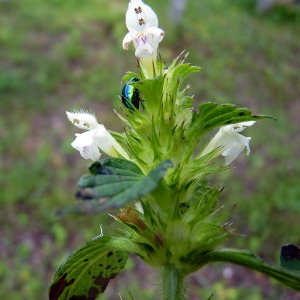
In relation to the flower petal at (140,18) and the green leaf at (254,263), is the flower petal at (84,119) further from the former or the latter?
the green leaf at (254,263)

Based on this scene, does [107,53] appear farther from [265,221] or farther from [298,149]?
[265,221]

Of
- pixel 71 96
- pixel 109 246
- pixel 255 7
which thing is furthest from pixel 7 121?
pixel 255 7

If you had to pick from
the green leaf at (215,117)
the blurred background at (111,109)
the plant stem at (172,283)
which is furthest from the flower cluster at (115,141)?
the blurred background at (111,109)

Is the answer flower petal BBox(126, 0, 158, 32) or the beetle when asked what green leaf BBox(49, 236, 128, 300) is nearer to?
the beetle

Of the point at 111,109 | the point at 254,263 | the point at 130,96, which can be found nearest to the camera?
the point at 254,263

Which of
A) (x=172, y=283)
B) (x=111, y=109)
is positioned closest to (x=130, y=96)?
(x=172, y=283)

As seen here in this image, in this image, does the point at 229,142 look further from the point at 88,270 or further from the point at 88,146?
the point at 88,270
